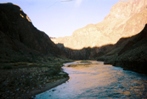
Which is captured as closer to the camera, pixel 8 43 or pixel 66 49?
pixel 8 43

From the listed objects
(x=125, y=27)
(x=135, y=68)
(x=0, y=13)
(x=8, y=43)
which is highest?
(x=125, y=27)

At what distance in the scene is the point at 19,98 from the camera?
47.5 feet

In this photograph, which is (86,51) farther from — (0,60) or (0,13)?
(0,60)

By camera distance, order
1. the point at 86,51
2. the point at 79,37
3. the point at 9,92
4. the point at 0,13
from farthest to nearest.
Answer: the point at 79,37
the point at 86,51
the point at 0,13
the point at 9,92

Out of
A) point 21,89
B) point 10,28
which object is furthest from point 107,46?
point 21,89

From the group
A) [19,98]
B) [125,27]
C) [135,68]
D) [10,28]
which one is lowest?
[19,98]

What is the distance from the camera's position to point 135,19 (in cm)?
13038

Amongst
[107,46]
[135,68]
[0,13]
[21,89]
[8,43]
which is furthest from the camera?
[107,46]

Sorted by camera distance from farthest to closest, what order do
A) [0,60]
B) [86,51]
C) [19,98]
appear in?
[86,51] < [0,60] < [19,98]

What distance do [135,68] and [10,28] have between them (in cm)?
5829

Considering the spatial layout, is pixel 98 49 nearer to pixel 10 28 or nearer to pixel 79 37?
pixel 79 37

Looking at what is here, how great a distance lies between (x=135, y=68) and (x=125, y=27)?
11162cm

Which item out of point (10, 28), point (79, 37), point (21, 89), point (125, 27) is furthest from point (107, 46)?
point (21, 89)

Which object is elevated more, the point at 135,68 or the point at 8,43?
the point at 8,43
